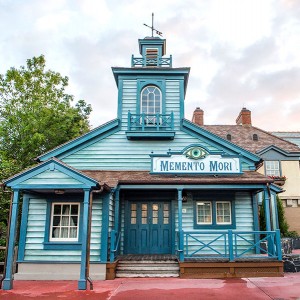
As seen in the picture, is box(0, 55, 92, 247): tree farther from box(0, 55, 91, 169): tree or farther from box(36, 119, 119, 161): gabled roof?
box(36, 119, 119, 161): gabled roof

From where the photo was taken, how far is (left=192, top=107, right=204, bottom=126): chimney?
27934mm

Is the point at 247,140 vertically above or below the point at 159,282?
above

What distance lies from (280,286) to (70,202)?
766 cm

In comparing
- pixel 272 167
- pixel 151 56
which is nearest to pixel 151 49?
pixel 151 56

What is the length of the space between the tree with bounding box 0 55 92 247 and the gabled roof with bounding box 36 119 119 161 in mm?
4330

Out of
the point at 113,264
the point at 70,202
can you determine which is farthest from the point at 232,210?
the point at 70,202

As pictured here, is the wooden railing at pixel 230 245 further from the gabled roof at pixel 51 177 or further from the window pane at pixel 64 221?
the gabled roof at pixel 51 177

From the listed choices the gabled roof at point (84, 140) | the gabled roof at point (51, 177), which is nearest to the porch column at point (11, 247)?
the gabled roof at point (51, 177)

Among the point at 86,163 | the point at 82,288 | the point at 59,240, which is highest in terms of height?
the point at 86,163

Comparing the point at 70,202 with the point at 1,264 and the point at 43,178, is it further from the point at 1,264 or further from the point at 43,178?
the point at 1,264

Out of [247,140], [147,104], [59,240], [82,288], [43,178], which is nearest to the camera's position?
[82,288]

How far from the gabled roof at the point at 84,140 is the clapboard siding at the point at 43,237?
2568 millimetres

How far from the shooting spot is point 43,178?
9.66 m

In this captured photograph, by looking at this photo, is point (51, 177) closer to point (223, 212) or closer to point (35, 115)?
point (223, 212)
